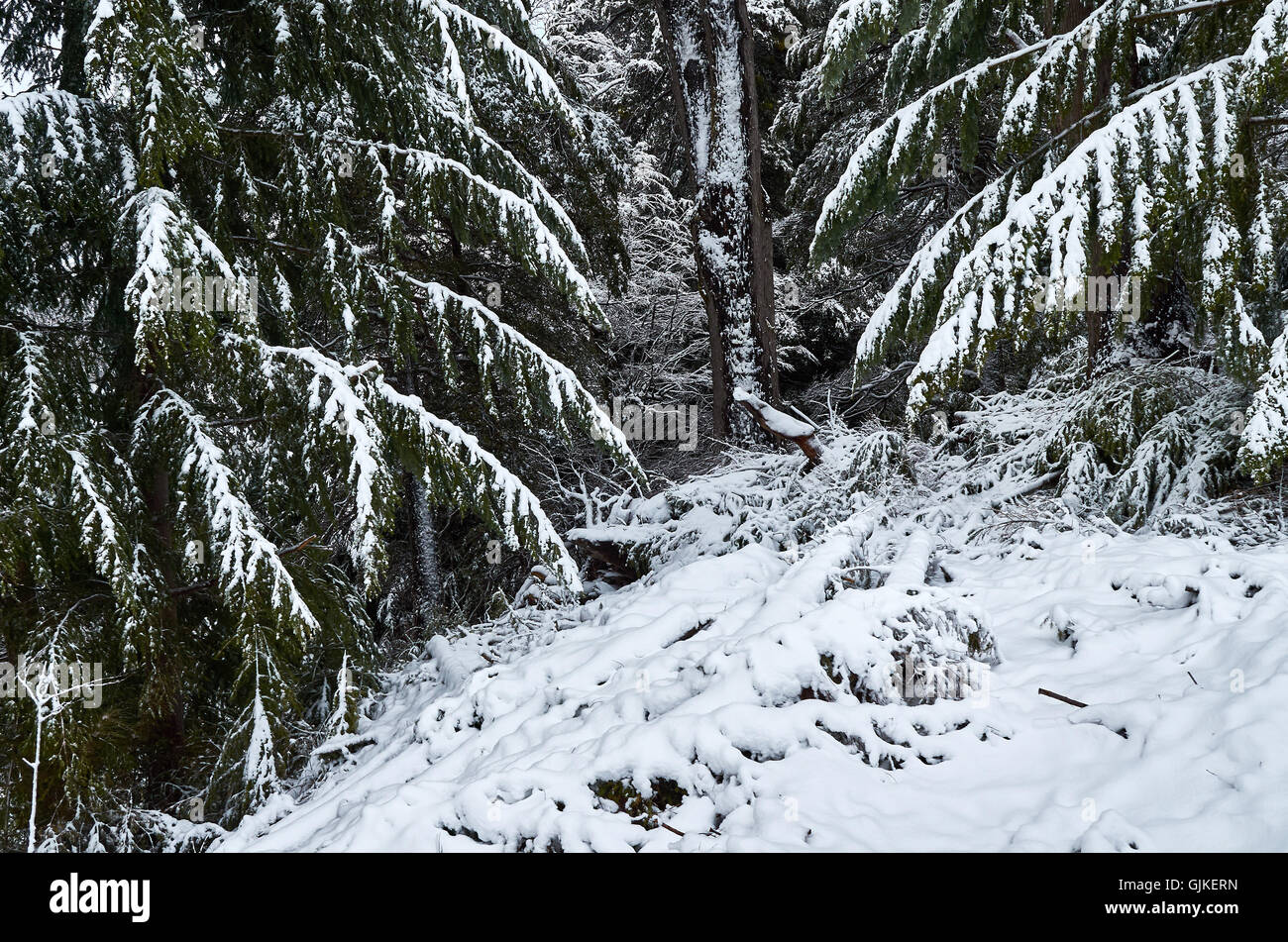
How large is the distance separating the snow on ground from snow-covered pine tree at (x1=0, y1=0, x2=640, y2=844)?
0.79m

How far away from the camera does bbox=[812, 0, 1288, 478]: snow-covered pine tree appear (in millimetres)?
3334

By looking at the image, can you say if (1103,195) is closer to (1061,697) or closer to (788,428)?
(1061,697)

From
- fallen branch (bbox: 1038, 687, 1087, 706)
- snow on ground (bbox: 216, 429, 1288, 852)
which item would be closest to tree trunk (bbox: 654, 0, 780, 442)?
snow on ground (bbox: 216, 429, 1288, 852)

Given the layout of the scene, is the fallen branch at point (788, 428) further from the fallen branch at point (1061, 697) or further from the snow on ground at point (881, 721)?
the fallen branch at point (1061, 697)

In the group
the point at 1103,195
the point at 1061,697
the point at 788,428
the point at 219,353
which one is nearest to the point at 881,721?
the point at 1061,697

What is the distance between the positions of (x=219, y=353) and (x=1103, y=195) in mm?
4122

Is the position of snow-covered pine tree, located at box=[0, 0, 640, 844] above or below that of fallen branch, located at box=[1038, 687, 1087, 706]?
above

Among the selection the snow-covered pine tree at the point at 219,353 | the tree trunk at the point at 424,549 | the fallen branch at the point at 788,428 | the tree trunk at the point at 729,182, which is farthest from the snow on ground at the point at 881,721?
the tree trunk at the point at 424,549

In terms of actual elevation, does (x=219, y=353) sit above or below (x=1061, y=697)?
above

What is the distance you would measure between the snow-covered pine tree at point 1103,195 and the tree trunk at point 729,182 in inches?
83.5

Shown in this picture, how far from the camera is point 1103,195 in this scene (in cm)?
340

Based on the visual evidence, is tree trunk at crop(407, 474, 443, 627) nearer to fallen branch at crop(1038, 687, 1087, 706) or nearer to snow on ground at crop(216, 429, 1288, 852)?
snow on ground at crop(216, 429, 1288, 852)

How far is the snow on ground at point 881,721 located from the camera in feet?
7.47
